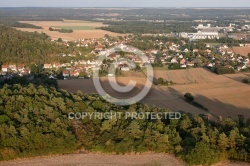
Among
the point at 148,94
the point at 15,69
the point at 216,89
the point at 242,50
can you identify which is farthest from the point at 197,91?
the point at 242,50

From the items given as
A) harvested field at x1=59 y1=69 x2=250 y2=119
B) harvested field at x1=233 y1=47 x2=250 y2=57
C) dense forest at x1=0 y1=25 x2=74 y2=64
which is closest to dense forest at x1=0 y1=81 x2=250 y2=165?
harvested field at x1=59 y1=69 x2=250 y2=119

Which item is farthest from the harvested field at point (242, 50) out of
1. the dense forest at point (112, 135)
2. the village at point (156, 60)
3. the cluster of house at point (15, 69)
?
the dense forest at point (112, 135)

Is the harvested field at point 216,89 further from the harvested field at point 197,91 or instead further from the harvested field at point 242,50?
the harvested field at point 242,50

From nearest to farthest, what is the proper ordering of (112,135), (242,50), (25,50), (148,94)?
(112,135)
(148,94)
(25,50)
(242,50)

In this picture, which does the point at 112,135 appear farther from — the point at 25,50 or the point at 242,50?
the point at 242,50

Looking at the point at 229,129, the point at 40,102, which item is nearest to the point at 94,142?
the point at 40,102

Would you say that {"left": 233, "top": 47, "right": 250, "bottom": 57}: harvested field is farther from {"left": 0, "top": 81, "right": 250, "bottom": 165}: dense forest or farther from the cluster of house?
{"left": 0, "top": 81, "right": 250, "bottom": 165}: dense forest

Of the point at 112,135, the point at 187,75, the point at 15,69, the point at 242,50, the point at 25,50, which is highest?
the point at 25,50
